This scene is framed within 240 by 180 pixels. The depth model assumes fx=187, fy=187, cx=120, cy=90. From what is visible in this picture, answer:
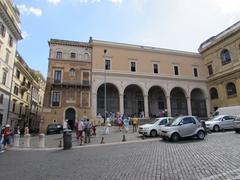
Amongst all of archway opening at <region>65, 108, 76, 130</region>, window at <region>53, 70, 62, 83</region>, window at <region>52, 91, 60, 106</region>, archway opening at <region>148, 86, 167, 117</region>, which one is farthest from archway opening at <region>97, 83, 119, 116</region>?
archway opening at <region>148, 86, 167, 117</region>

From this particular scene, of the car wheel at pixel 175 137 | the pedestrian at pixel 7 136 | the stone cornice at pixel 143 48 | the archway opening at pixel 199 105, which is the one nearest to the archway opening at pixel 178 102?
the archway opening at pixel 199 105

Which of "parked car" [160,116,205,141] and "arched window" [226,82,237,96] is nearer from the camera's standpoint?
"parked car" [160,116,205,141]

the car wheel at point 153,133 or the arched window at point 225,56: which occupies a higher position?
the arched window at point 225,56

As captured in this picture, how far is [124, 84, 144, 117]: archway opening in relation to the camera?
33250 mm

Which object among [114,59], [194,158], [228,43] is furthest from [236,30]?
[194,158]

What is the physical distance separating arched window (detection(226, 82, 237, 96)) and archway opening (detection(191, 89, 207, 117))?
4916 mm

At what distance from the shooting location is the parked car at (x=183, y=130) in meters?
13.3

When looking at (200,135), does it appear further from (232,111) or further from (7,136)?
(7,136)

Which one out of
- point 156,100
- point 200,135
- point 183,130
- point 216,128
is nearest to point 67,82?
point 156,100

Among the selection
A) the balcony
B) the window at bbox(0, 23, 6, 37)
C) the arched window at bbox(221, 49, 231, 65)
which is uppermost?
the window at bbox(0, 23, 6, 37)

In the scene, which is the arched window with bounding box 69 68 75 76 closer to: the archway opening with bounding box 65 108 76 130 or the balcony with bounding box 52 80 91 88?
the balcony with bounding box 52 80 91 88

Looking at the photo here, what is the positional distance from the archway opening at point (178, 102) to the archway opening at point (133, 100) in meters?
6.12

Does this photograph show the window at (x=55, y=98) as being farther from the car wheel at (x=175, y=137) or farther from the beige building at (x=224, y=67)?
the beige building at (x=224, y=67)

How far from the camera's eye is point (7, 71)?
27.4 metres
